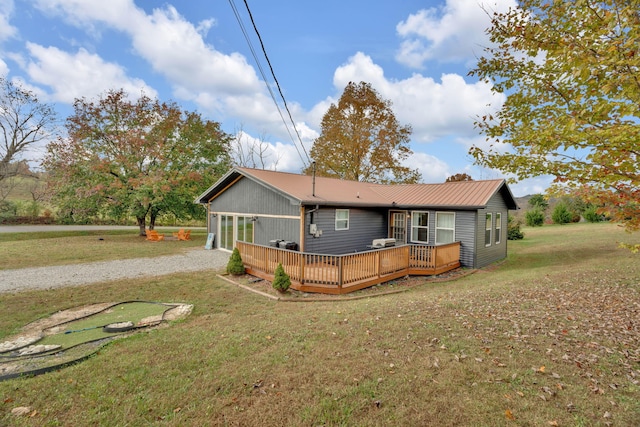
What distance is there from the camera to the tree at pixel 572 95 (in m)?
3.83

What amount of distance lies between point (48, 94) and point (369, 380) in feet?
91.4

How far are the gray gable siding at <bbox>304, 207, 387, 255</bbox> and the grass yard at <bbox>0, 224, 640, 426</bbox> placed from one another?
16.5 feet

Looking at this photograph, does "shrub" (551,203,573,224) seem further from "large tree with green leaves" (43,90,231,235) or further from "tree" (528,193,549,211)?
"large tree with green leaves" (43,90,231,235)

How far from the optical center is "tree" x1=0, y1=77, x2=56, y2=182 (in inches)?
778

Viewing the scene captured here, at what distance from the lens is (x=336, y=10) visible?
8.83m

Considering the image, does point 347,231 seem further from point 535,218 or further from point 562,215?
point 562,215

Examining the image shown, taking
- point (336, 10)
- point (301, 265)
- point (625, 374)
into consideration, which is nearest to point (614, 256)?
point (625, 374)

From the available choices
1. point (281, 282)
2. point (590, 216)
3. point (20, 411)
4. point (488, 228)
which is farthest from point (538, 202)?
point (20, 411)

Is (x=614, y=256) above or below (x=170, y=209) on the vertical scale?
below

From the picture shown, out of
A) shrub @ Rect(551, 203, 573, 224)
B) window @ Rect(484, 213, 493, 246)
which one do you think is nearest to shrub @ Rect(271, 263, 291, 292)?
window @ Rect(484, 213, 493, 246)

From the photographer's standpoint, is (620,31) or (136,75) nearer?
(620,31)

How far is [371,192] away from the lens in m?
15.7

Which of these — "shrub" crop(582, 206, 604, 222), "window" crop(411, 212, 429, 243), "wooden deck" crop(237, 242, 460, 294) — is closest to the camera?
"wooden deck" crop(237, 242, 460, 294)

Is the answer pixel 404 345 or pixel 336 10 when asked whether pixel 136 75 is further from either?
pixel 404 345
